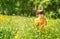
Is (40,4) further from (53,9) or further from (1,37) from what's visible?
(1,37)

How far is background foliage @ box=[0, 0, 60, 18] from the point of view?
19109 millimetres

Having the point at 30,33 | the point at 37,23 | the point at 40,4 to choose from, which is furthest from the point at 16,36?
the point at 40,4

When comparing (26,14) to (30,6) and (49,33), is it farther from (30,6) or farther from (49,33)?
(49,33)

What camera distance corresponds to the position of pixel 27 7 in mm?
20703

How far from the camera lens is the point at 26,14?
20.0 meters

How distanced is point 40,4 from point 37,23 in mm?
11142

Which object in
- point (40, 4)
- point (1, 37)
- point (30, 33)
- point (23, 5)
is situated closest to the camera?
point (30, 33)

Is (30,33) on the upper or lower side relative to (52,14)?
upper

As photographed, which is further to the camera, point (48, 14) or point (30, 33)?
point (48, 14)

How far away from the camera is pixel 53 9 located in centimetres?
1986

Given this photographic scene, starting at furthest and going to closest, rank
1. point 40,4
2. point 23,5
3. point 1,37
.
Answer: point 23,5 → point 40,4 → point 1,37

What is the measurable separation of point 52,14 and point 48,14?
0.27 m

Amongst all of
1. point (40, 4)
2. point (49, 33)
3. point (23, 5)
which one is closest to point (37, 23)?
point (49, 33)

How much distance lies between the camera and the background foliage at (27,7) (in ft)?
62.7
